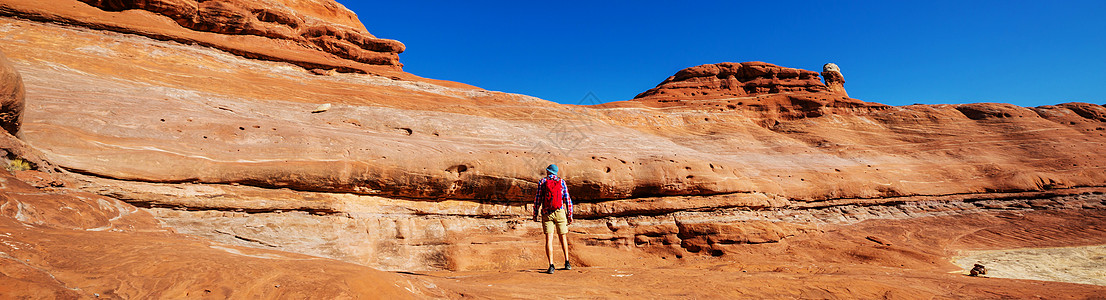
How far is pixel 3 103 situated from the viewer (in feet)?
20.2

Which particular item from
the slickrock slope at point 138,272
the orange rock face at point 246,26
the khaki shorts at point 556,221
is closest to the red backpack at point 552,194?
the khaki shorts at point 556,221

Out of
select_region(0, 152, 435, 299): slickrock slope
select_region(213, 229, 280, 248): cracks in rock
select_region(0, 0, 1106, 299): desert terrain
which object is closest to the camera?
select_region(0, 152, 435, 299): slickrock slope

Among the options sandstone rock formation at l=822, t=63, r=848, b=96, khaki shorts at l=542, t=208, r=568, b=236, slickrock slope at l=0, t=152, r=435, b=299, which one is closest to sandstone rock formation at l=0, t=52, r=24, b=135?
slickrock slope at l=0, t=152, r=435, b=299

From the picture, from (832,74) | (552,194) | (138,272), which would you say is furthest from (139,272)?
(832,74)

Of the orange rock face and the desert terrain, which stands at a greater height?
the orange rock face

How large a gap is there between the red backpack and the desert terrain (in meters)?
0.94

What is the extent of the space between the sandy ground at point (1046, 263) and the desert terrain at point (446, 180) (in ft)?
0.28

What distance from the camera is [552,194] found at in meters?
7.33

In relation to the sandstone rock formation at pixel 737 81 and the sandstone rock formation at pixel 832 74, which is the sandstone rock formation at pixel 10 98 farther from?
the sandstone rock formation at pixel 832 74

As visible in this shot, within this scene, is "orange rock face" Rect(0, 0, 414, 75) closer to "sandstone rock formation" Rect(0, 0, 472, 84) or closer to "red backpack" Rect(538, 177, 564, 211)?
"sandstone rock formation" Rect(0, 0, 472, 84)

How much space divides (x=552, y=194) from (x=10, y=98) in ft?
22.0

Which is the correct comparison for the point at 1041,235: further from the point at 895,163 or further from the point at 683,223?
the point at 683,223

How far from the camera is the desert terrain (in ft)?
17.5

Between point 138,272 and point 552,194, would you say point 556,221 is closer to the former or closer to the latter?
point 552,194
